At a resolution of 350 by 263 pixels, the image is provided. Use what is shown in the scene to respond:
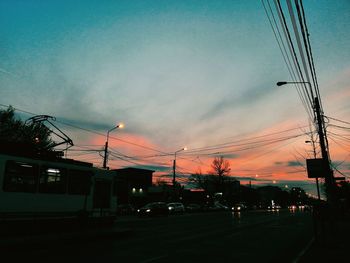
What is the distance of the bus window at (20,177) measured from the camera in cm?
1350

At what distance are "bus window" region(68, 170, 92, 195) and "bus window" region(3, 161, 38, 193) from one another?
2.18m

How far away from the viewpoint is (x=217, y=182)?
89.4 m

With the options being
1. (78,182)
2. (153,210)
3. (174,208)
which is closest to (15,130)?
A: (153,210)

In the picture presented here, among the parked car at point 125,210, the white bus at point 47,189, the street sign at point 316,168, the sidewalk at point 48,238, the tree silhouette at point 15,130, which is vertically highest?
the tree silhouette at point 15,130

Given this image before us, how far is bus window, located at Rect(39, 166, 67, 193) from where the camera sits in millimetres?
15102

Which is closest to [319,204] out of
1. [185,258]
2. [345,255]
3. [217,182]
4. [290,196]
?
[345,255]

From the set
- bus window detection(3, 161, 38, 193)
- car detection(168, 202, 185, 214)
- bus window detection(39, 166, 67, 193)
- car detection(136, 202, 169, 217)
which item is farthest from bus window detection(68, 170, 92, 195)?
car detection(168, 202, 185, 214)

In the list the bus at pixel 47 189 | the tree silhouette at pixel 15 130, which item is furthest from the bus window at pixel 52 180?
the tree silhouette at pixel 15 130

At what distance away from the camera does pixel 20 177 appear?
14.1 m

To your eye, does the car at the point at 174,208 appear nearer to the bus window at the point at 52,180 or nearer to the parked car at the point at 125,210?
the parked car at the point at 125,210

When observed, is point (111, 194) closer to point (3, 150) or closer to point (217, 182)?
point (3, 150)

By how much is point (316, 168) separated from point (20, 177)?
1408 centimetres

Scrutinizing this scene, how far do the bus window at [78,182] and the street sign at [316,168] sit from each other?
11264mm

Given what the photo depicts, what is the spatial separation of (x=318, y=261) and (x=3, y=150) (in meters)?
12.5
